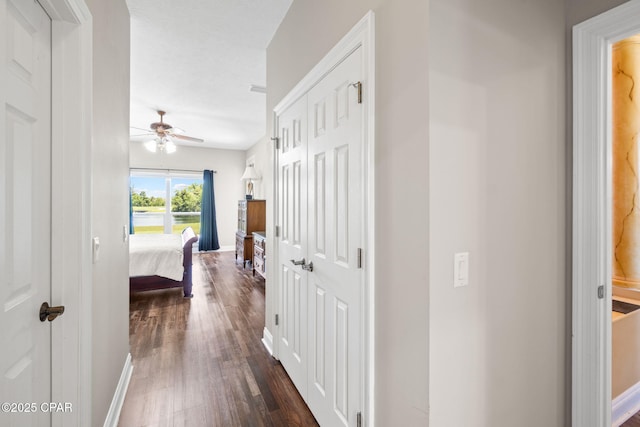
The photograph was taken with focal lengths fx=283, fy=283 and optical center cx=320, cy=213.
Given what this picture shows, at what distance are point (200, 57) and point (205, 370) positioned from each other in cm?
292

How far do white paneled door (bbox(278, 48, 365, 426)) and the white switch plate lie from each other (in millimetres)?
395

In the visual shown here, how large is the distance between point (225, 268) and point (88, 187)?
4694 mm

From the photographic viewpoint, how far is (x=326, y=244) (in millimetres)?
1607

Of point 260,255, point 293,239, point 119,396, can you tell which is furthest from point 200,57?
point 119,396

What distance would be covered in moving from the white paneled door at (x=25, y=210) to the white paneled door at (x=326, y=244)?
46.7 inches

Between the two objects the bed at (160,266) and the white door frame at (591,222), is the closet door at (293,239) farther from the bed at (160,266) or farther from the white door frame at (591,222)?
the bed at (160,266)

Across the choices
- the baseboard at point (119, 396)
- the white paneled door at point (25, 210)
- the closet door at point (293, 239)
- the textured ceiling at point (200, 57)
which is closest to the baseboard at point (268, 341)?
the closet door at point (293, 239)

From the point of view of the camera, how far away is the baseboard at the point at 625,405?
68.5 inches

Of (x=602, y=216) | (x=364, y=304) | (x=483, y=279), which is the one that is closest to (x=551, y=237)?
(x=602, y=216)

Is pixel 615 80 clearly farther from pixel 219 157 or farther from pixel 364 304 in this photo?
pixel 219 157

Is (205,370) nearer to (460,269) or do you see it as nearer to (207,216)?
(460,269)

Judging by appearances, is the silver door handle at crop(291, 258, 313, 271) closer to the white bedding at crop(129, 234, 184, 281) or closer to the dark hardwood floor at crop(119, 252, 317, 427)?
the dark hardwood floor at crop(119, 252, 317, 427)

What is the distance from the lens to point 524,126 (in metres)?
1.23

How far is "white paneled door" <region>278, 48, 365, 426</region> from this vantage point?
4.38 feet
